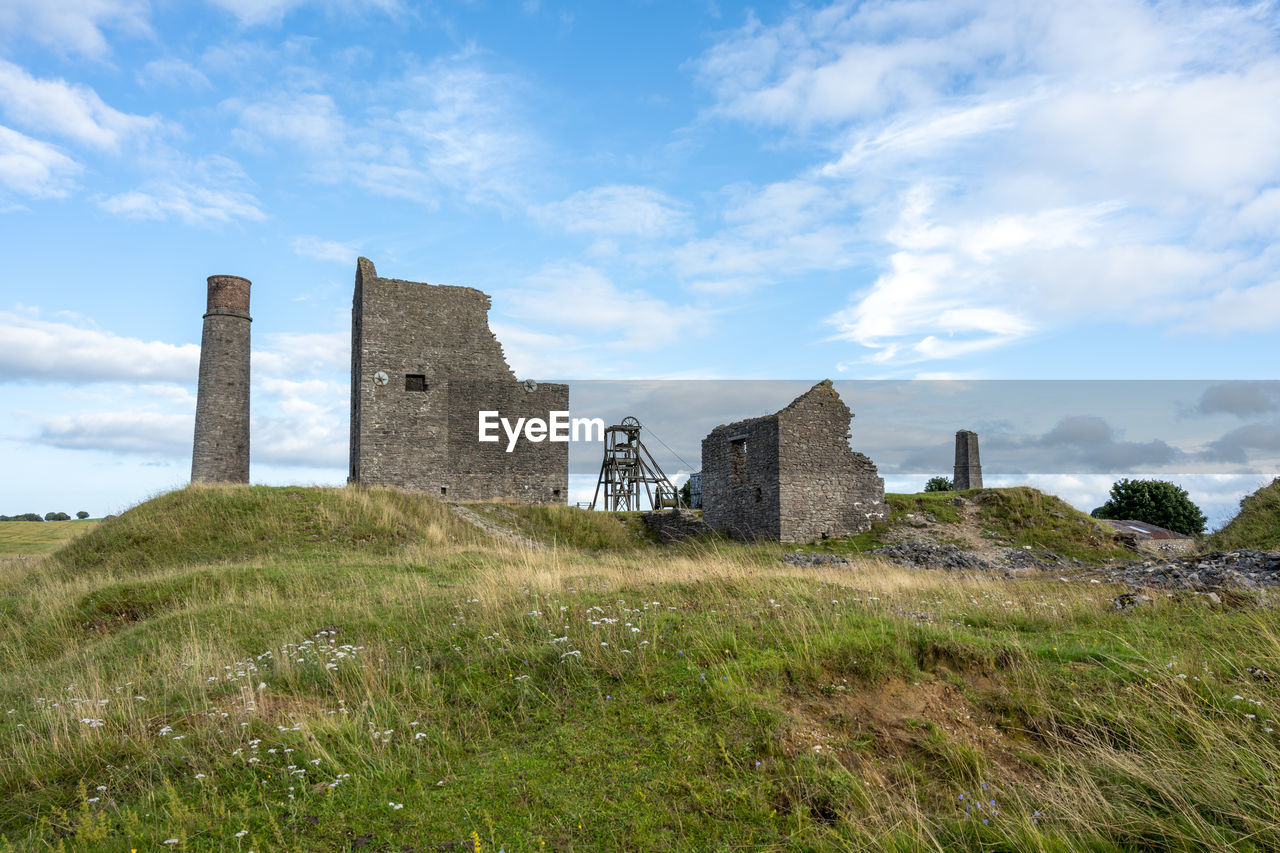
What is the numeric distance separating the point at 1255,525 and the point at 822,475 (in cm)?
1073

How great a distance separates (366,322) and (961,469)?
2742 centimetres

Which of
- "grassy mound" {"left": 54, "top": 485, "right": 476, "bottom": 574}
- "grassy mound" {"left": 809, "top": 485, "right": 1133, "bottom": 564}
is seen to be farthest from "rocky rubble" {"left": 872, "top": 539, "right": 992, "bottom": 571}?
"grassy mound" {"left": 54, "top": 485, "right": 476, "bottom": 574}

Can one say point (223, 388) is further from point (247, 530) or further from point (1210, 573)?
point (1210, 573)

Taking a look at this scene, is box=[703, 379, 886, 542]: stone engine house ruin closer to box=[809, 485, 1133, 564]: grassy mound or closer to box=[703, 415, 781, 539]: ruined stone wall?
box=[703, 415, 781, 539]: ruined stone wall

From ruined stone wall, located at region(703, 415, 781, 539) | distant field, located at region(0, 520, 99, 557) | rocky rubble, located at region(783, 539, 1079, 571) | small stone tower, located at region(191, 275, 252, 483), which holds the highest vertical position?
small stone tower, located at region(191, 275, 252, 483)

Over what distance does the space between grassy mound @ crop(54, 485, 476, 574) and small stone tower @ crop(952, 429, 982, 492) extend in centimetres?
2328

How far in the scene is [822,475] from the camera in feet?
76.9

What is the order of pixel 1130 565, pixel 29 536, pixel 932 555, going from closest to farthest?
pixel 1130 565, pixel 932 555, pixel 29 536

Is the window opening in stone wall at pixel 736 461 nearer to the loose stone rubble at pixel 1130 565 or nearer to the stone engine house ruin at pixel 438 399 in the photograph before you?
the loose stone rubble at pixel 1130 565

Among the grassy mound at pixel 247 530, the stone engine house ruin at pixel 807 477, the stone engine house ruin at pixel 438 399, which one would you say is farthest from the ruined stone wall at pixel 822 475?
the stone engine house ruin at pixel 438 399

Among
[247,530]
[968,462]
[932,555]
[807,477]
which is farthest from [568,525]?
[968,462]

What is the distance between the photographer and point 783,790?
4.30m

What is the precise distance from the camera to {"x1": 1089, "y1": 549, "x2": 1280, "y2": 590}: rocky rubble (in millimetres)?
10664

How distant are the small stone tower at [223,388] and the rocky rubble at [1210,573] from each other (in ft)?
101
